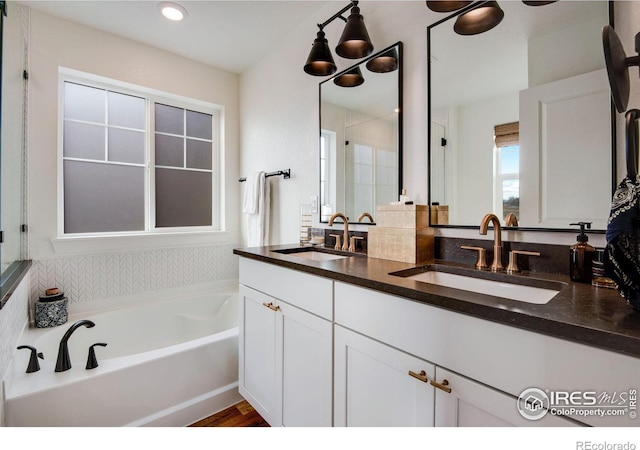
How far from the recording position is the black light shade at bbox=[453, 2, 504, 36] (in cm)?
123

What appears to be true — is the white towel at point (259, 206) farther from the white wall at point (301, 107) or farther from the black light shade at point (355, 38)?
the black light shade at point (355, 38)

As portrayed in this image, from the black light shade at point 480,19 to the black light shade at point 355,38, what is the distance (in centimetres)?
43

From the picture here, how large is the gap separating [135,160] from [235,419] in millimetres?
A: 2123

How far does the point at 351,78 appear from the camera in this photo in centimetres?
182

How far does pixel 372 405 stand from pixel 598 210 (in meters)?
1.00

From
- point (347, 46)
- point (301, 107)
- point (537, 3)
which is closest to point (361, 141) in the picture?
point (347, 46)

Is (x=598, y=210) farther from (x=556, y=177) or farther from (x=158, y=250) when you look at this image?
(x=158, y=250)

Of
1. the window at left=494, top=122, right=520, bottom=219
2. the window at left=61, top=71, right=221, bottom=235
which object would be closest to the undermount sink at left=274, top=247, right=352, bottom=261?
the window at left=494, top=122, right=520, bottom=219

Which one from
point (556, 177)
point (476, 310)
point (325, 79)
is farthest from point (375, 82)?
point (476, 310)

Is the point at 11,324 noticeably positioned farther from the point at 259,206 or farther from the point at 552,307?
the point at 552,307

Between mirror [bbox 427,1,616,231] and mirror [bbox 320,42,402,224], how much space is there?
22 cm

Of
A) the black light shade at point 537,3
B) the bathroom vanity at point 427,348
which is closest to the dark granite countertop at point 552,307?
the bathroom vanity at point 427,348

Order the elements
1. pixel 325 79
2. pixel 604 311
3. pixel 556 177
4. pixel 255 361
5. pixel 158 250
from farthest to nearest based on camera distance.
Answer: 1. pixel 158 250
2. pixel 325 79
3. pixel 255 361
4. pixel 556 177
5. pixel 604 311

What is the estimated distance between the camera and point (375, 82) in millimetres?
1695
